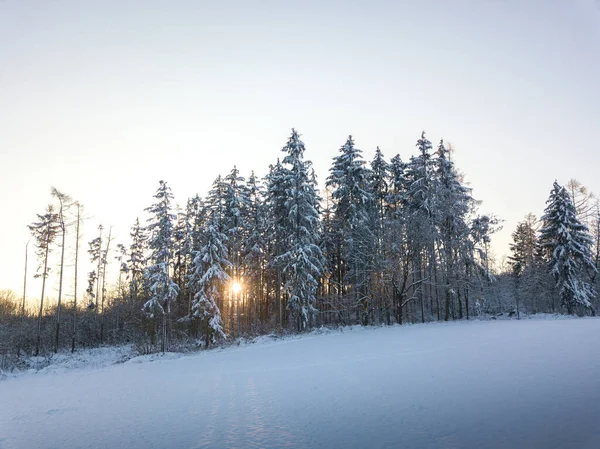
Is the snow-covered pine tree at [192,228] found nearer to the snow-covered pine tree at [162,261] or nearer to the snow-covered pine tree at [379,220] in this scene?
the snow-covered pine tree at [162,261]

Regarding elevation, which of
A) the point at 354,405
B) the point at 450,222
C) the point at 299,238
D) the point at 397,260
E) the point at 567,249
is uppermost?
the point at 450,222

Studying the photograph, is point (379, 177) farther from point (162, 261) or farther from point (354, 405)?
point (354, 405)

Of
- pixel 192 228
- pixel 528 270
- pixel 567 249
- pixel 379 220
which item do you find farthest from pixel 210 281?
pixel 528 270

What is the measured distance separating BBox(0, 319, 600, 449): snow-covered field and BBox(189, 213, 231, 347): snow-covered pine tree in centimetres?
1303

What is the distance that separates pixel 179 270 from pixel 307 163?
21.3 meters

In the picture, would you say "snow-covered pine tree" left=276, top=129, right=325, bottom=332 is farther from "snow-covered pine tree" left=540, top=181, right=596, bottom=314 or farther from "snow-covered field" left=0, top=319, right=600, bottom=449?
"snow-covered pine tree" left=540, top=181, right=596, bottom=314

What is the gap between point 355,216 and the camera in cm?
3275

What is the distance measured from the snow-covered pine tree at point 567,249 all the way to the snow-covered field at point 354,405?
79.8 feet

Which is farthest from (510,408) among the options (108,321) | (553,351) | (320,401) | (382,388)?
(108,321)

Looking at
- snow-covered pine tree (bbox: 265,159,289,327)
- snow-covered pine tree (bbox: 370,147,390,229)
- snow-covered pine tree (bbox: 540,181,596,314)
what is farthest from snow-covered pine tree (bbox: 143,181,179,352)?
snow-covered pine tree (bbox: 540,181,596,314)

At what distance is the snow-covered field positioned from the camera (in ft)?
18.3

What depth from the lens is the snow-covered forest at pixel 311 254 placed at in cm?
3019

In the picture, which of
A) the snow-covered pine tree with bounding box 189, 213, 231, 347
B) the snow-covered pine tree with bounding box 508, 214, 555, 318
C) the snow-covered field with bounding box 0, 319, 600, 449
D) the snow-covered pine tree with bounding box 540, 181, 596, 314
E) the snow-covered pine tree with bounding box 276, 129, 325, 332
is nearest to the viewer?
the snow-covered field with bounding box 0, 319, 600, 449

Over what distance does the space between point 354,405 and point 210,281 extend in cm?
2173
